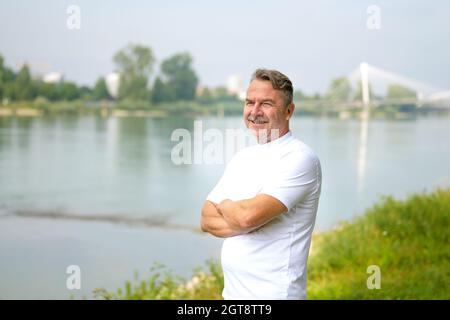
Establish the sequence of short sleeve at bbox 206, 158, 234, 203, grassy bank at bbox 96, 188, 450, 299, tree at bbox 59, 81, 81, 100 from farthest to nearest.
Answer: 1. tree at bbox 59, 81, 81, 100
2. grassy bank at bbox 96, 188, 450, 299
3. short sleeve at bbox 206, 158, 234, 203

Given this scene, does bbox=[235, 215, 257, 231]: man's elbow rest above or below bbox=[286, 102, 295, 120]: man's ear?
below

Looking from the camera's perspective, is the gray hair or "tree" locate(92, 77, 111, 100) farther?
"tree" locate(92, 77, 111, 100)

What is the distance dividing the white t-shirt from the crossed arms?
2 cm

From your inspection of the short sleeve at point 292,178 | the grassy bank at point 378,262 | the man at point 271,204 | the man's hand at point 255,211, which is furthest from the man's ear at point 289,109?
the grassy bank at point 378,262

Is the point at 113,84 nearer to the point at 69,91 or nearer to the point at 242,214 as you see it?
the point at 69,91

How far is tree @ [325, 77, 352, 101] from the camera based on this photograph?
21.7ft

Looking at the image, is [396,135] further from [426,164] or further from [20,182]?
[20,182]

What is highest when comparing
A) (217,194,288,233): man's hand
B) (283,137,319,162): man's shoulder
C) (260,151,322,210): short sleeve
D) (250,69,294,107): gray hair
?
(250,69,294,107): gray hair

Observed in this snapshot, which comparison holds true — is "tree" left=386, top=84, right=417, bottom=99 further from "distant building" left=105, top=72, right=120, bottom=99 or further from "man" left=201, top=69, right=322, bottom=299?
"man" left=201, top=69, right=322, bottom=299

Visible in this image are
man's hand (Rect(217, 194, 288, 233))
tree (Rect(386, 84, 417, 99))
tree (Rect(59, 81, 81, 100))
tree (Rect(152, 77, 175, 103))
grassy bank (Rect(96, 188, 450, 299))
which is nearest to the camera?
man's hand (Rect(217, 194, 288, 233))

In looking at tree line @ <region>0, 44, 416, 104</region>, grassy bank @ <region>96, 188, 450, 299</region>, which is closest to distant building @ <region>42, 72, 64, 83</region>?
tree line @ <region>0, 44, 416, 104</region>

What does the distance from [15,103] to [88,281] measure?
236cm

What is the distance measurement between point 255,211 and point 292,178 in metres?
0.12

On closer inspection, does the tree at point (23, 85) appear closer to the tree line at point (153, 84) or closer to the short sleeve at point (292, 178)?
the tree line at point (153, 84)
